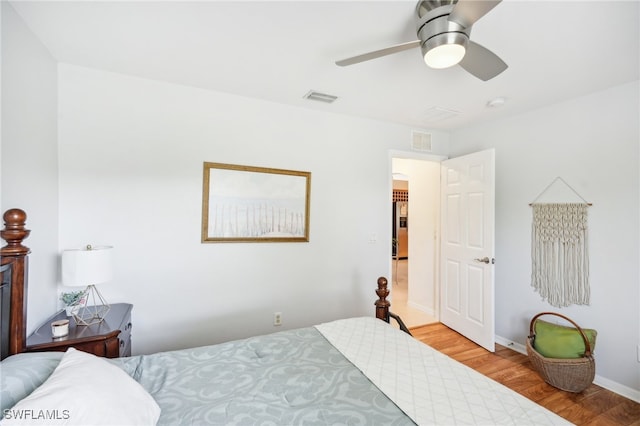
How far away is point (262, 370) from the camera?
140 cm

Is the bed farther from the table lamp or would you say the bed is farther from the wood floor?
the wood floor

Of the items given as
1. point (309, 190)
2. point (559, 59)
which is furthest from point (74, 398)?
point (559, 59)

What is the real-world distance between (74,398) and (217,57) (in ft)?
6.54

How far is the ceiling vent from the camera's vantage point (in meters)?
3.51

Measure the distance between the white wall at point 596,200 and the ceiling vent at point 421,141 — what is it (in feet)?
2.69

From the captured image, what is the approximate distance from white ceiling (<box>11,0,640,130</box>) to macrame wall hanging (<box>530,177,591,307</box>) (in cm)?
104

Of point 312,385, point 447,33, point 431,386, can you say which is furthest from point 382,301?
point 447,33

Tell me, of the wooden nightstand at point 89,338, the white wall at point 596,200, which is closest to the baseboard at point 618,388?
the white wall at point 596,200

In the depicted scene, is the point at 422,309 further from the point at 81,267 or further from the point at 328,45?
the point at 81,267

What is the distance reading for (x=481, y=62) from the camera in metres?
1.56

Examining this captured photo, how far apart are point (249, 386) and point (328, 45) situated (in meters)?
1.94

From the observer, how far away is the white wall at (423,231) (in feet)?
12.7

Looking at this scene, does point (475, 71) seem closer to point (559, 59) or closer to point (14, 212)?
point (559, 59)

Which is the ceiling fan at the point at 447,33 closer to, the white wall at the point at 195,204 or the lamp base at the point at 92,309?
the white wall at the point at 195,204
